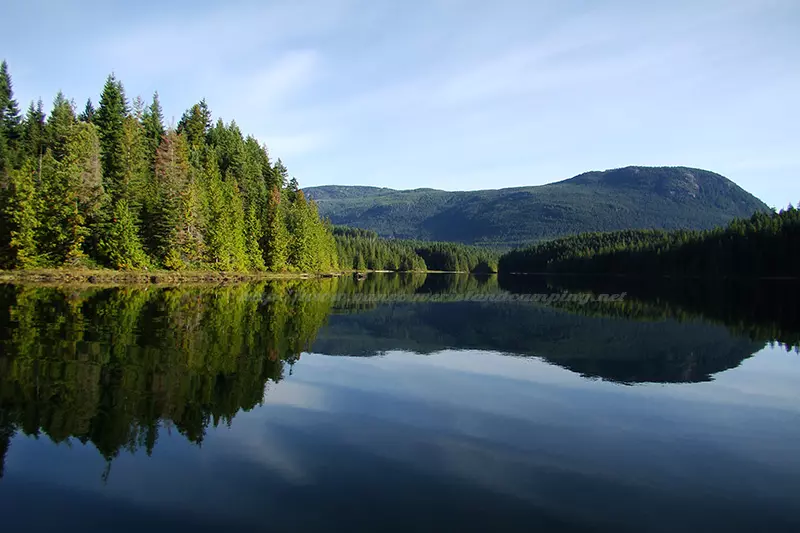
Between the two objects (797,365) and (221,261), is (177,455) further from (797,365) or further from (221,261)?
(221,261)

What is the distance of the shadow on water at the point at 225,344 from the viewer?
12938 millimetres

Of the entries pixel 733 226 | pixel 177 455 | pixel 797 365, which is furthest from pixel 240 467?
pixel 733 226

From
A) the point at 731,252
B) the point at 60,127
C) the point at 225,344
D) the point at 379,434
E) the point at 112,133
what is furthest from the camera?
the point at 731,252

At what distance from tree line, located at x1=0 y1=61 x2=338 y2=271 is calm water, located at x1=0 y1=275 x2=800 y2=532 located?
40400 mm

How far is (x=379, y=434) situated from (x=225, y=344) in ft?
39.8

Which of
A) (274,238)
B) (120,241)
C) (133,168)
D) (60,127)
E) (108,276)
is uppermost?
(60,127)

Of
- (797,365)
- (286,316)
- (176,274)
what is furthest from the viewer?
(176,274)

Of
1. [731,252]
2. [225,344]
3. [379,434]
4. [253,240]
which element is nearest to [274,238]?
[253,240]

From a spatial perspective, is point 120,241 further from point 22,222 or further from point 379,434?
point 379,434

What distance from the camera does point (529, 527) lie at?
8.37 meters

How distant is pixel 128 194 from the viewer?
6912cm

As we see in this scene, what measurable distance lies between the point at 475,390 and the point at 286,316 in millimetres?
19358

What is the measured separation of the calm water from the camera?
877 centimetres

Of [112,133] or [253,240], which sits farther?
[253,240]
